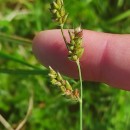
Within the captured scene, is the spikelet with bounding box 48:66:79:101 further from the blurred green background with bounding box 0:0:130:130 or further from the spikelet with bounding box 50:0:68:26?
the blurred green background with bounding box 0:0:130:130

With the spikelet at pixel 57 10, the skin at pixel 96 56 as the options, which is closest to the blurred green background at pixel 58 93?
the skin at pixel 96 56

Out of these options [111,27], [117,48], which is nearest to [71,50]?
[117,48]

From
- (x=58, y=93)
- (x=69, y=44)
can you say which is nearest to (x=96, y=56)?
(x=69, y=44)

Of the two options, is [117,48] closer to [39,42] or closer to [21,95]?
[39,42]

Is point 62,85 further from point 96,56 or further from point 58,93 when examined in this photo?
point 58,93

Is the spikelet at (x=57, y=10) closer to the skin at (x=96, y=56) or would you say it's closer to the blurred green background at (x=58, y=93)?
the skin at (x=96, y=56)

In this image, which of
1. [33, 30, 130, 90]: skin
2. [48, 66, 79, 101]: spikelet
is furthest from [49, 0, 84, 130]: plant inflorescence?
[33, 30, 130, 90]: skin
